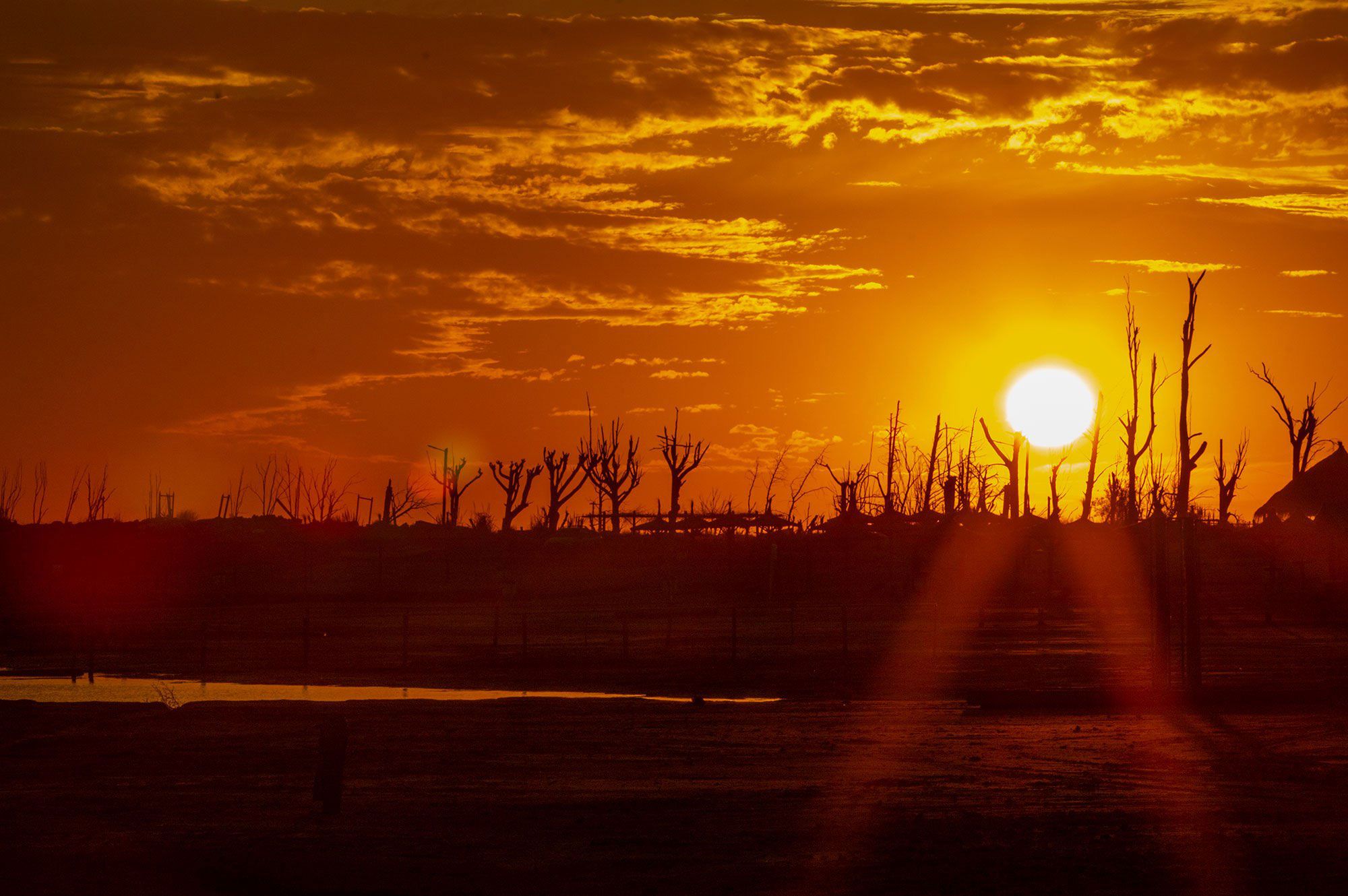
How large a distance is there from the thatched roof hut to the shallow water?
49.6 meters

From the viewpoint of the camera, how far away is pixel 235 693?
26.9 m

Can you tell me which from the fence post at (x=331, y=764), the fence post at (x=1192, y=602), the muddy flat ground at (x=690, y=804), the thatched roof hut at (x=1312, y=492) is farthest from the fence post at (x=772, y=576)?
the fence post at (x=331, y=764)

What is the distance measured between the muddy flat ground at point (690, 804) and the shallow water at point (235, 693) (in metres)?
3.67

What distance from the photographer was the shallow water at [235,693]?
2492 cm

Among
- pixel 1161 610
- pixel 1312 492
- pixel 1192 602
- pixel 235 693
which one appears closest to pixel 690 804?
pixel 1192 602

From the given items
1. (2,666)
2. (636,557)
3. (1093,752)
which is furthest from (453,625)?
(1093,752)

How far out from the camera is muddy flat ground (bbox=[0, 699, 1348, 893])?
1098 centimetres

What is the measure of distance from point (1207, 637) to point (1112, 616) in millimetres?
8358

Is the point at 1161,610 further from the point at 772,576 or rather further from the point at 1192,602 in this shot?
the point at 772,576

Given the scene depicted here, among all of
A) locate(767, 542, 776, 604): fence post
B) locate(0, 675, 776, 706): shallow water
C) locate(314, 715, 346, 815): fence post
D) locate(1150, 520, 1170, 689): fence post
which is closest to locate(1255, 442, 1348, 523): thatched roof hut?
locate(767, 542, 776, 604): fence post

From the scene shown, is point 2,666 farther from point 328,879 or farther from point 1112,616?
point 1112,616

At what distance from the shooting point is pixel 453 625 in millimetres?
44281

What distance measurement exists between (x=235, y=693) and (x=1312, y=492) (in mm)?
57079

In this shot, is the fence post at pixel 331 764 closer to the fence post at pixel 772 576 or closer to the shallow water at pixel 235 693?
the shallow water at pixel 235 693
